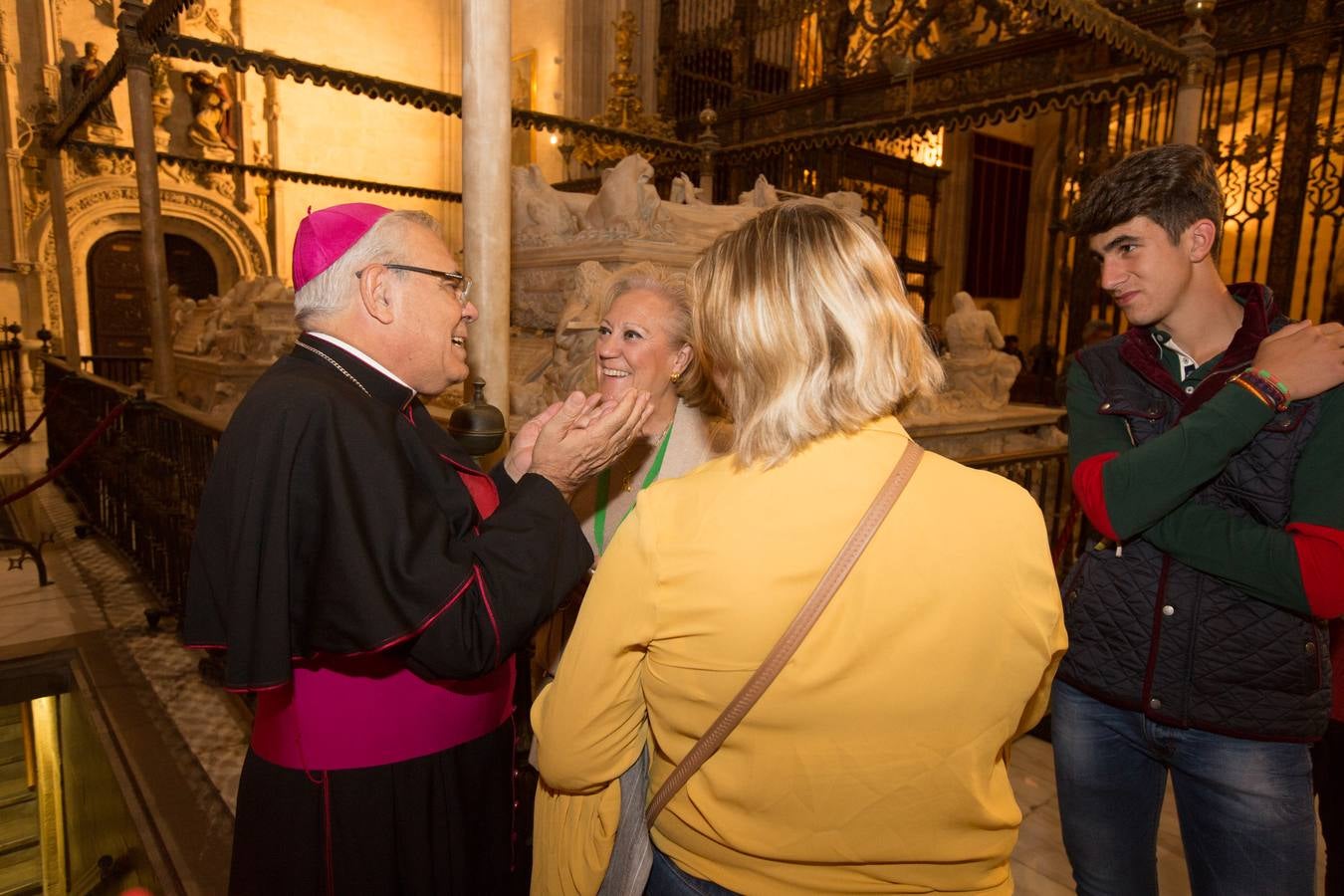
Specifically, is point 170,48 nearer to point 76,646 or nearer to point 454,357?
point 76,646

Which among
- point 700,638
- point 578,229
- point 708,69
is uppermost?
point 708,69

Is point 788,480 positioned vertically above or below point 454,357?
below

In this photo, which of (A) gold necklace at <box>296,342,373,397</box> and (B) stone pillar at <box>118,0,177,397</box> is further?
(B) stone pillar at <box>118,0,177,397</box>

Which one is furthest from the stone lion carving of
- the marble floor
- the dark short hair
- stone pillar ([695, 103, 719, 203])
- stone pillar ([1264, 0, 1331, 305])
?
stone pillar ([1264, 0, 1331, 305])

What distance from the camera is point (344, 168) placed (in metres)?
15.7

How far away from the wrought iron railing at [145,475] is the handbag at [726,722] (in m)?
2.44

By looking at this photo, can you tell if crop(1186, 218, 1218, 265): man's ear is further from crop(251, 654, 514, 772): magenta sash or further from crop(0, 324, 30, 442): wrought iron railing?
crop(0, 324, 30, 442): wrought iron railing

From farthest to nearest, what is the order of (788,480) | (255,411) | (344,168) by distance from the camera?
(344,168) < (255,411) < (788,480)

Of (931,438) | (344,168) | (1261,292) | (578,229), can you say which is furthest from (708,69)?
(1261,292)

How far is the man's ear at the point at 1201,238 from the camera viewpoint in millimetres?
1473

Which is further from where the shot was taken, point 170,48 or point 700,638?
point 170,48

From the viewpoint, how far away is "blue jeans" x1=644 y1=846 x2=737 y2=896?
1072 millimetres

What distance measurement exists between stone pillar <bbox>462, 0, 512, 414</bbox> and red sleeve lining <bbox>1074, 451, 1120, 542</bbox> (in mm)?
1770

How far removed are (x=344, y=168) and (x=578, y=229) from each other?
40.3 feet
